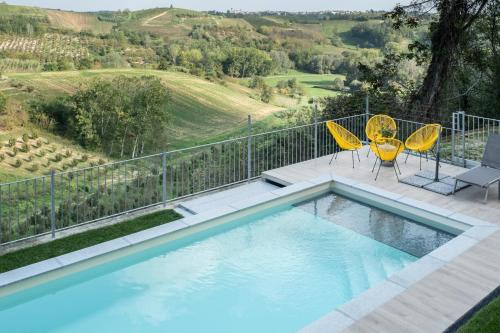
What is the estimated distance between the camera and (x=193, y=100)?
166ft

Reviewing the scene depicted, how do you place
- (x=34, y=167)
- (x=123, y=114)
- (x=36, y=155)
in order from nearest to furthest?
(x=34, y=167) → (x=36, y=155) → (x=123, y=114)

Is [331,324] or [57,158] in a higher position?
[331,324]

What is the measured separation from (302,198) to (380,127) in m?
2.60

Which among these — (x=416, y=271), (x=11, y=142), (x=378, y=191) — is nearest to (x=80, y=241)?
(x=416, y=271)

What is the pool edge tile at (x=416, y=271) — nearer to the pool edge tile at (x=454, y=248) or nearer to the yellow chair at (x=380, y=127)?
the pool edge tile at (x=454, y=248)

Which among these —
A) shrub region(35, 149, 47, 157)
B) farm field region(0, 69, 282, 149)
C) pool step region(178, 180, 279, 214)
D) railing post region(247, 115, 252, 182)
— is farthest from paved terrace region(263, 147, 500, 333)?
shrub region(35, 149, 47, 157)

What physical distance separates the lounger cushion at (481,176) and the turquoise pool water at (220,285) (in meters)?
1.76

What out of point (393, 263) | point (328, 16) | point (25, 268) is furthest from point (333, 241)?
point (328, 16)

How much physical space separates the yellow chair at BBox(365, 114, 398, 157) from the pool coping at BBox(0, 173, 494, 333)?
1.45 metres

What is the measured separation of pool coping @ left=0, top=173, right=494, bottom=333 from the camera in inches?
177

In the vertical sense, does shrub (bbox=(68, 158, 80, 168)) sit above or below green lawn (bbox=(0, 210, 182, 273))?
below

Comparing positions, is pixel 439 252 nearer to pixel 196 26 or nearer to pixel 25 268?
pixel 25 268

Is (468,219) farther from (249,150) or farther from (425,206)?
(249,150)

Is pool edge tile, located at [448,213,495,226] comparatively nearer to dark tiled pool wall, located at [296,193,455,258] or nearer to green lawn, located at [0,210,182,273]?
dark tiled pool wall, located at [296,193,455,258]
